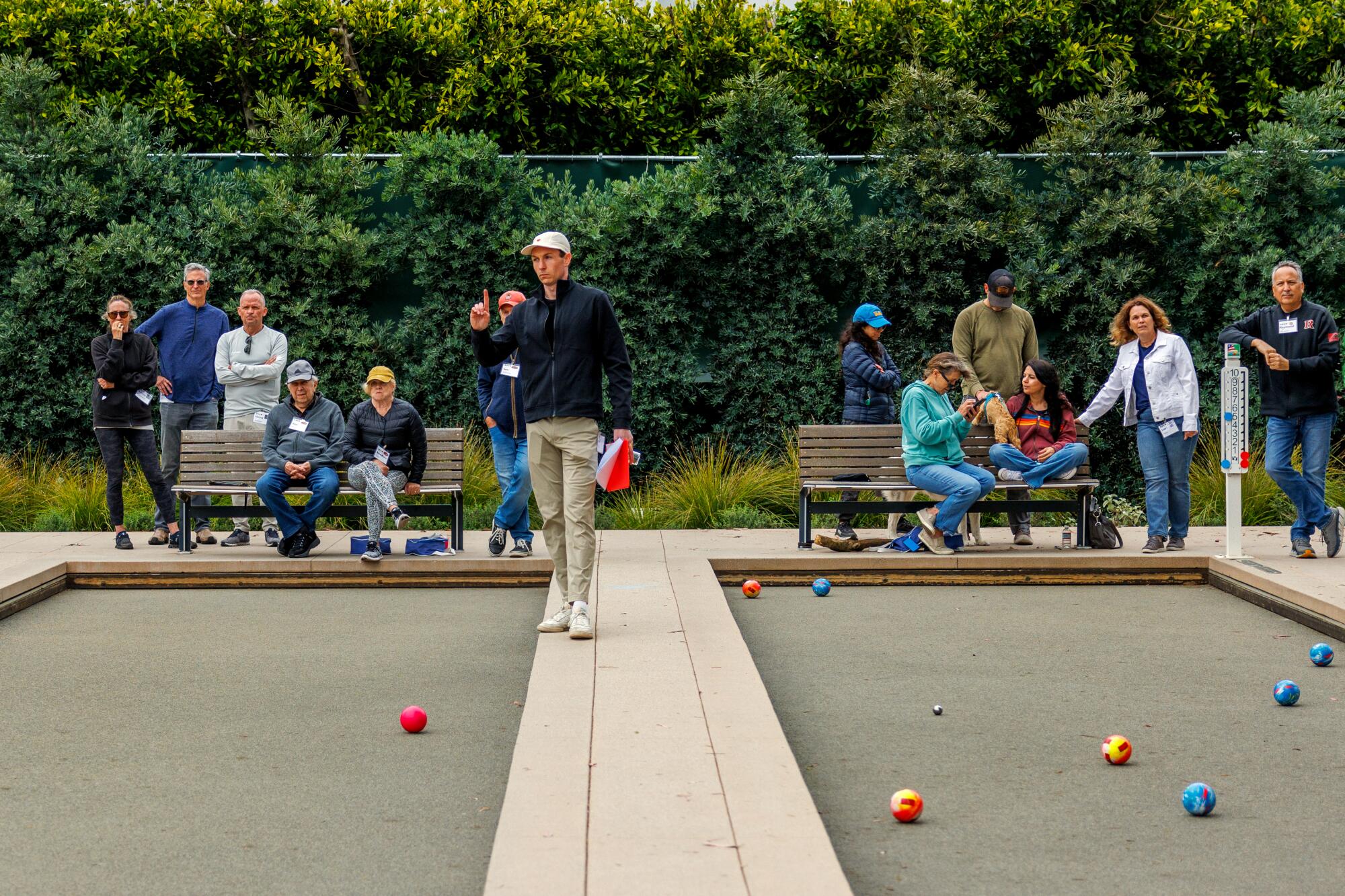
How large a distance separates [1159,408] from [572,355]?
4357 mm

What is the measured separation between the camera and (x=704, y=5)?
14008mm

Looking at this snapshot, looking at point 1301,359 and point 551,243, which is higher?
point 551,243

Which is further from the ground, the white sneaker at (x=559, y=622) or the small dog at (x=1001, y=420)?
the small dog at (x=1001, y=420)

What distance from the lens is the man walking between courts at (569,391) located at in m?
6.59

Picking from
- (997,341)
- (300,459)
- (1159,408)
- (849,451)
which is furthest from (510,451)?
(1159,408)

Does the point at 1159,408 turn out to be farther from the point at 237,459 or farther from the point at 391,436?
the point at 237,459

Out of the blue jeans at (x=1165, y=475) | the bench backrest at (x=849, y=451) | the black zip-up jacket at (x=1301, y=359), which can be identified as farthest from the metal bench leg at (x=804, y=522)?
the black zip-up jacket at (x=1301, y=359)

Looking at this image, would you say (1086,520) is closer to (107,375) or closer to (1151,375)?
(1151,375)

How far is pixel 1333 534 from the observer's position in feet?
29.1

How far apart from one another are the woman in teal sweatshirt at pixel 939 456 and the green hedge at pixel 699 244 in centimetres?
342

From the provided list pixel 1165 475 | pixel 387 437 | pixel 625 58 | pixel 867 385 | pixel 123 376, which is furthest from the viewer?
pixel 625 58

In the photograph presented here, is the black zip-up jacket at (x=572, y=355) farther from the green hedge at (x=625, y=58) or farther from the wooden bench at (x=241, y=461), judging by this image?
the green hedge at (x=625, y=58)

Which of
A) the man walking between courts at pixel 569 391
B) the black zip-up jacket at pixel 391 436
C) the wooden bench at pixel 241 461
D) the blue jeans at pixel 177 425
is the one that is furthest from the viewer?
the blue jeans at pixel 177 425

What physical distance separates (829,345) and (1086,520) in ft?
12.2
